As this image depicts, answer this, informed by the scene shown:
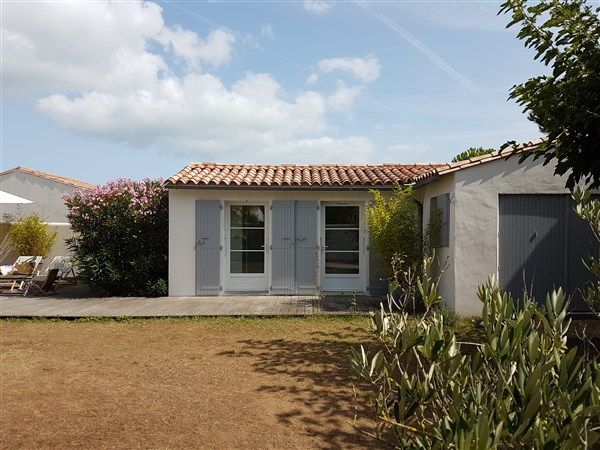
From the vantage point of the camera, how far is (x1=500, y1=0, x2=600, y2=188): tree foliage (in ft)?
18.0

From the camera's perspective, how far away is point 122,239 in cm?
1255

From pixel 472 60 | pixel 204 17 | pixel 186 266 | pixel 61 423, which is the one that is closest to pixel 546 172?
pixel 472 60

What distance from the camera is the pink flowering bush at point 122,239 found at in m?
12.5

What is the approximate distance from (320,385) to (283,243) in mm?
6737

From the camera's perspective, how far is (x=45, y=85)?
32.8ft

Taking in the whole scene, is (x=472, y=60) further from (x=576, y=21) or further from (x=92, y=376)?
(x=92, y=376)

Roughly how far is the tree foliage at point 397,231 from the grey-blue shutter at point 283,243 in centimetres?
223

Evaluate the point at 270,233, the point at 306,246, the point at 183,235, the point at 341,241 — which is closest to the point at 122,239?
the point at 183,235

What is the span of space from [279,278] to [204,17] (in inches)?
264

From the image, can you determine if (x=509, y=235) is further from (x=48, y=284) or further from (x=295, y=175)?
(x=48, y=284)

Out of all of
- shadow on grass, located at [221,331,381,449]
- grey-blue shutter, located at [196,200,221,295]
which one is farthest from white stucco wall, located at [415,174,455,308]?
grey-blue shutter, located at [196,200,221,295]

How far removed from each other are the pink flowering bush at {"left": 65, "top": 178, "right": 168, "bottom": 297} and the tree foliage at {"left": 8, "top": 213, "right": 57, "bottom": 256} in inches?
217

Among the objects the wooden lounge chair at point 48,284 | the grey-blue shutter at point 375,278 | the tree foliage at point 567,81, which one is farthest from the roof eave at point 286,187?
the tree foliage at point 567,81

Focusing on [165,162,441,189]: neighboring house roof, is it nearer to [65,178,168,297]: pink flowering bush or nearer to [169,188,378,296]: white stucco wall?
[169,188,378,296]: white stucco wall
